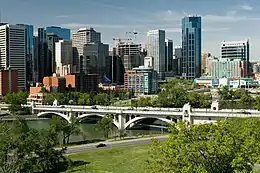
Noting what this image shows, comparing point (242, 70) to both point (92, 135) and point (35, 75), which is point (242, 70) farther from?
point (92, 135)

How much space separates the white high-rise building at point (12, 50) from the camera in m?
135

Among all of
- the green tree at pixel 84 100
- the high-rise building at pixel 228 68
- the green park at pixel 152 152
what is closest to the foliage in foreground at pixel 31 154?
the green park at pixel 152 152

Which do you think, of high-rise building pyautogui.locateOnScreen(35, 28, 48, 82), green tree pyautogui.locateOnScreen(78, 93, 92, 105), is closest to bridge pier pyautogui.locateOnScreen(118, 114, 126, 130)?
green tree pyautogui.locateOnScreen(78, 93, 92, 105)

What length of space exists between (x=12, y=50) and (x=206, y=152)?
5060 inches

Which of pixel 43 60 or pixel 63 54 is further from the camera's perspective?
pixel 63 54

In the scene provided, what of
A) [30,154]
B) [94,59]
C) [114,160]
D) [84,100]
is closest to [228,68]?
[94,59]

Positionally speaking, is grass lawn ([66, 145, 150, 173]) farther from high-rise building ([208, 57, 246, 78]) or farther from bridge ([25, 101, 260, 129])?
high-rise building ([208, 57, 246, 78])

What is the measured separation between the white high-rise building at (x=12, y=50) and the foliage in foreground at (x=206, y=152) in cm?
12272

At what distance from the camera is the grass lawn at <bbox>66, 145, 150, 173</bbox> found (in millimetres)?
28866

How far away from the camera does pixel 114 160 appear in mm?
32156

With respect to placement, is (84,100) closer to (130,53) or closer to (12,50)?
(12,50)

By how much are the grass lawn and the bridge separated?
15.5 m

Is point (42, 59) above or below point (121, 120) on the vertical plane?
above

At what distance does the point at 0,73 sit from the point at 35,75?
5347 centimetres
